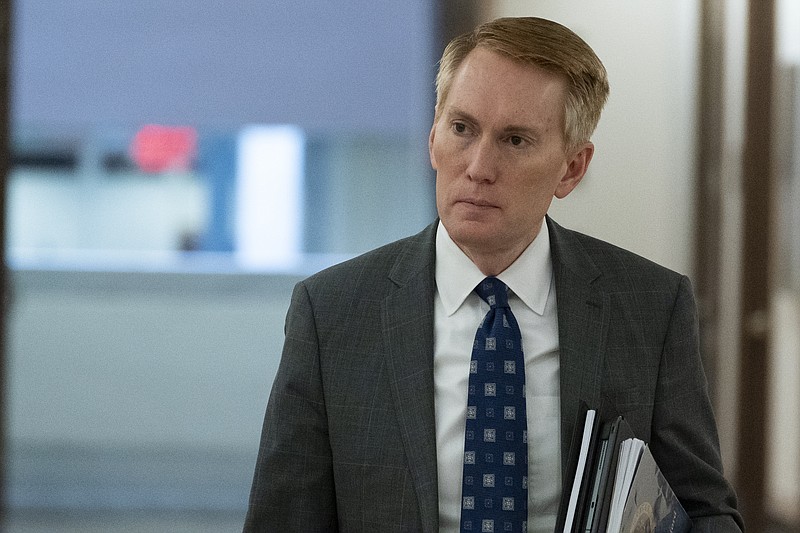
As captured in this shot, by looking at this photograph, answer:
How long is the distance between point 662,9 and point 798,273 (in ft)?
3.77

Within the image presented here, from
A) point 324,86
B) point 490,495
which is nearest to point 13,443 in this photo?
point 324,86

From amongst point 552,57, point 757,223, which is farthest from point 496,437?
point 757,223

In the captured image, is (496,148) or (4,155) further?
(4,155)

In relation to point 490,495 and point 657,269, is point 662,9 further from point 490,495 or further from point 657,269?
point 490,495

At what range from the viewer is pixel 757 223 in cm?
383

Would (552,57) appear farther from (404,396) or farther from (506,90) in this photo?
(404,396)

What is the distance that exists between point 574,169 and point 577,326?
0.72 feet

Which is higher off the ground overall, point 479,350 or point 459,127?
point 459,127

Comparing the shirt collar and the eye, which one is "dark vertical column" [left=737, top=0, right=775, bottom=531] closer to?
the shirt collar

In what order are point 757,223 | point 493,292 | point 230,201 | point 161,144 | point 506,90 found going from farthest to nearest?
point 230,201
point 161,144
point 757,223
point 493,292
point 506,90

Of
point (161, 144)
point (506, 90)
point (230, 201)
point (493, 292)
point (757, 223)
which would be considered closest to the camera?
point (506, 90)

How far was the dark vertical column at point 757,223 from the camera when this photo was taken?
3820mm

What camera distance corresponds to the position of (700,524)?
1.27 m

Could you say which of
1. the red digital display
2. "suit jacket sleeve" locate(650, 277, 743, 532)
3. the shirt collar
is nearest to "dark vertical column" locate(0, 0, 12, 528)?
the red digital display
